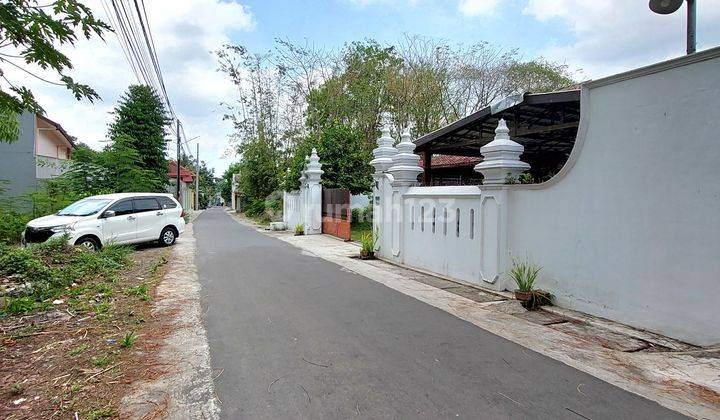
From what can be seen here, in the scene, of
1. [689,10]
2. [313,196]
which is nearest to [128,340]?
[689,10]

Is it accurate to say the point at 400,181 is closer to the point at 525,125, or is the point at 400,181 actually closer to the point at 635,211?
the point at 525,125

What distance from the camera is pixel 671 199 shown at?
4422 millimetres

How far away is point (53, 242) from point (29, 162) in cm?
1320

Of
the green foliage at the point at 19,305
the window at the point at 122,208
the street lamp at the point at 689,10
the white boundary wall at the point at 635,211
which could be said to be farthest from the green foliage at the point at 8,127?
the window at the point at 122,208

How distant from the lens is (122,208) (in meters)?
11.7

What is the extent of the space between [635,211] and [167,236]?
12718 mm

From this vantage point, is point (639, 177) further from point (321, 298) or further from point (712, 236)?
point (321, 298)

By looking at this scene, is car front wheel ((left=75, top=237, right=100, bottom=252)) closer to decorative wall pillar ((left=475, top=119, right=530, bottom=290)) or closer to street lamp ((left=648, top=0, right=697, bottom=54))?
decorative wall pillar ((left=475, top=119, right=530, bottom=290))

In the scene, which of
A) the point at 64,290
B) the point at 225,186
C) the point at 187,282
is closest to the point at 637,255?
the point at 187,282

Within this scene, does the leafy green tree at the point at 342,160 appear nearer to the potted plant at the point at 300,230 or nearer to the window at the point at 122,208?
the potted plant at the point at 300,230

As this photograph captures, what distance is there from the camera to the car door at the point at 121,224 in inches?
436

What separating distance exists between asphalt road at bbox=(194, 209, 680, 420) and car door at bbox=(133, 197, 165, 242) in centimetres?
744

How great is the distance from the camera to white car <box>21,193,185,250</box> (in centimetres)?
1010

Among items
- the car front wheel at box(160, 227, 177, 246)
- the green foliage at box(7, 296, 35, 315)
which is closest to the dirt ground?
the green foliage at box(7, 296, 35, 315)
